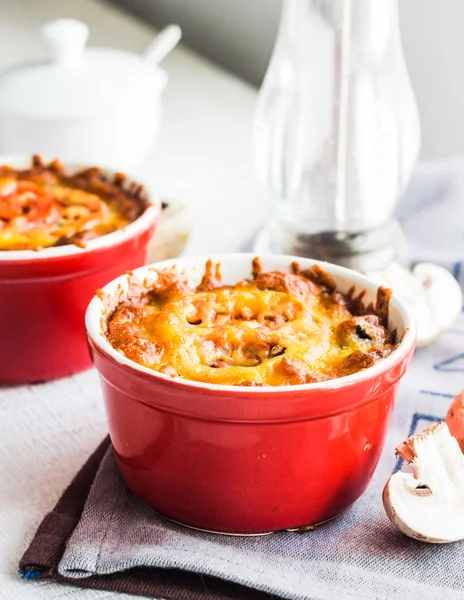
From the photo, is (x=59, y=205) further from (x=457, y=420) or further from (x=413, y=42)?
(x=413, y=42)

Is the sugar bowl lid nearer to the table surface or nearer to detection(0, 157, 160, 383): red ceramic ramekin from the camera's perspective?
the table surface

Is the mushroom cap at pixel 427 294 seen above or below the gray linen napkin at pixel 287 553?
below

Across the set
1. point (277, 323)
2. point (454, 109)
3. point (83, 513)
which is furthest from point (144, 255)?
point (454, 109)

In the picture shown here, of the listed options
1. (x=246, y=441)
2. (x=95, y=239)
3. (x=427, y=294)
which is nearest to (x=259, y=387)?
(x=246, y=441)

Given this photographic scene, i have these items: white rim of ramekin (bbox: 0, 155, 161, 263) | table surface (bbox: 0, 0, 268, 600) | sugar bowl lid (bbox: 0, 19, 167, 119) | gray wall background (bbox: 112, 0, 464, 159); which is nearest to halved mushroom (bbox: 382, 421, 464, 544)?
table surface (bbox: 0, 0, 268, 600)

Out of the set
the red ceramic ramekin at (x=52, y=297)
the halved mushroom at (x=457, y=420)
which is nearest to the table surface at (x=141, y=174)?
the red ceramic ramekin at (x=52, y=297)

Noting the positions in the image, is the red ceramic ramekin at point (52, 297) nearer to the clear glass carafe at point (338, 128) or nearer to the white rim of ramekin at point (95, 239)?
the white rim of ramekin at point (95, 239)
